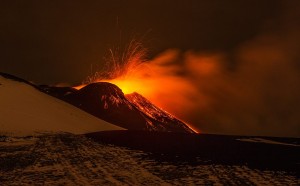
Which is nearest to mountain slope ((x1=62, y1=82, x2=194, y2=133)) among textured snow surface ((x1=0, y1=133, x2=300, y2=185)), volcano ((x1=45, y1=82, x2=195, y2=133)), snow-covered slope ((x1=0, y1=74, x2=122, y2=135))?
volcano ((x1=45, y1=82, x2=195, y2=133))

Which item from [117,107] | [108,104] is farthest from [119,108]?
[108,104]

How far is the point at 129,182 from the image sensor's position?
538 inches

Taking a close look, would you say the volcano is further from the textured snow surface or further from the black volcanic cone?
the textured snow surface

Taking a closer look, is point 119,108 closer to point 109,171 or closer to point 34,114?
point 34,114

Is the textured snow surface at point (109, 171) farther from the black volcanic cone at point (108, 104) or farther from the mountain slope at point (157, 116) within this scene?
the mountain slope at point (157, 116)

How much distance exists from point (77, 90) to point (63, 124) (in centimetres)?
3736

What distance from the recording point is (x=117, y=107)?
225 ft

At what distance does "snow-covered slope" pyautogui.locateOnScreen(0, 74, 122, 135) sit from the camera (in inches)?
1313

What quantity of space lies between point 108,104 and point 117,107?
6.37 ft

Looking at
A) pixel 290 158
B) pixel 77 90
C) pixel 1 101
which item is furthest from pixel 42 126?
pixel 77 90

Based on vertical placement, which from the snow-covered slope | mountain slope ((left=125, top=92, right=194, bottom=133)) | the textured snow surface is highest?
mountain slope ((left=125, top=92, right=194, bottom=133))

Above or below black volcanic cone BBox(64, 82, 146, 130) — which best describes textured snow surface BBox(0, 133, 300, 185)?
below

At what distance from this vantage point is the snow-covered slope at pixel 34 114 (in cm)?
3334

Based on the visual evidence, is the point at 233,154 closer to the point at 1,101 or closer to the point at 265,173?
the point at 265,173
